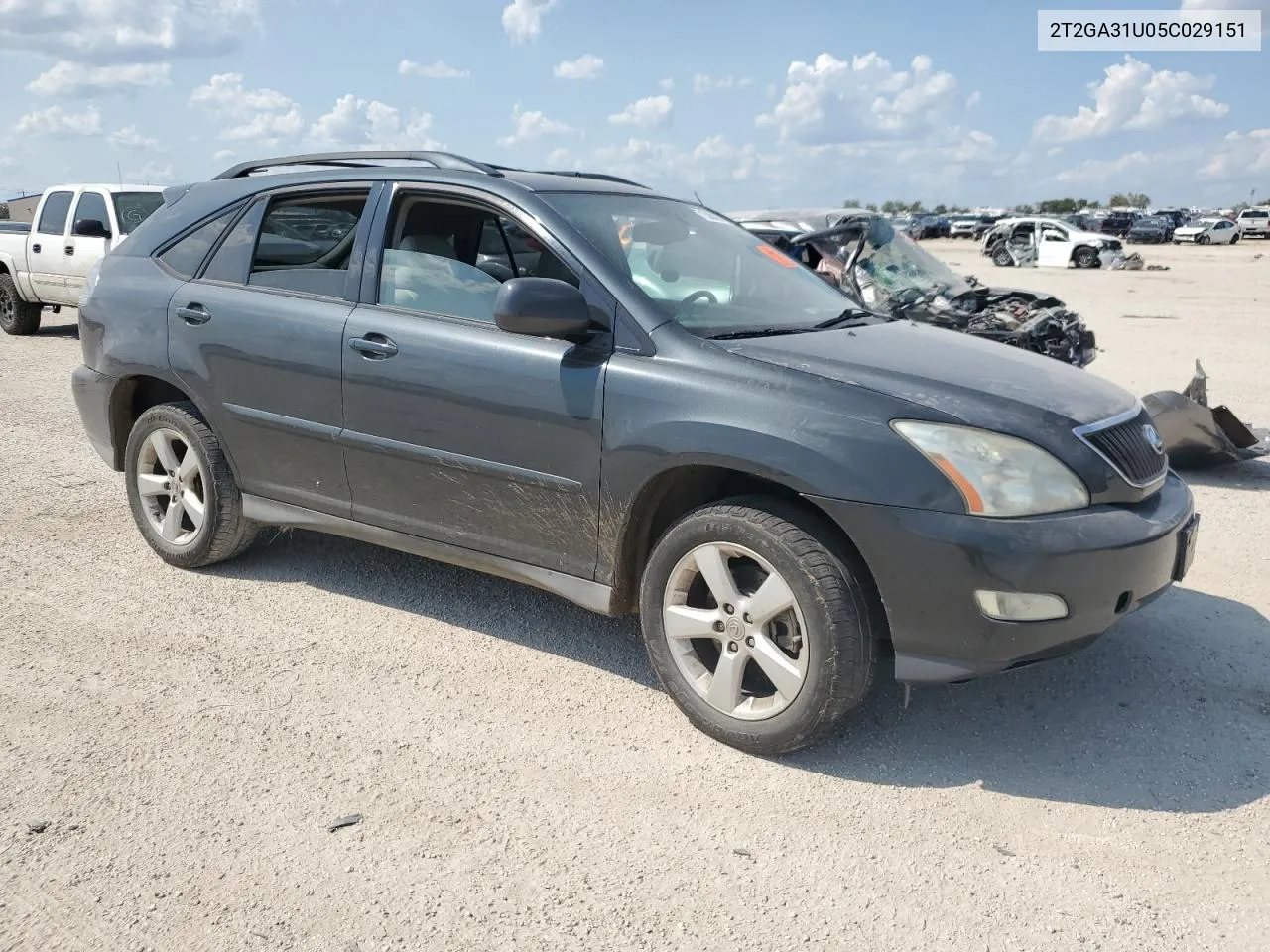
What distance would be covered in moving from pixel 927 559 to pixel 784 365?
0.75 meters

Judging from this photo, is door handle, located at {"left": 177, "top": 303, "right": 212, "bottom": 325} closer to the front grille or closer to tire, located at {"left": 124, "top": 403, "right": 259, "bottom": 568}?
tire, located at {"left": 124, "top": 403, "right": 259, "bottom": 568}

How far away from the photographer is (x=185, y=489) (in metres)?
4.83

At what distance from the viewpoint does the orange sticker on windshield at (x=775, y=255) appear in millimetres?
4570

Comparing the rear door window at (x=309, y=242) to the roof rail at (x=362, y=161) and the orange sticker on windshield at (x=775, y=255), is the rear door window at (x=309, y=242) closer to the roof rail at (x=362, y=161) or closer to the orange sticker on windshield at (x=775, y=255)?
the roof rail at (x=362, y=161)

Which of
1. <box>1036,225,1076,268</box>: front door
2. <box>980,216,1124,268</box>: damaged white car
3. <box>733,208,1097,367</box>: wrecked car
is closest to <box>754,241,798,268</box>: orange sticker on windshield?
<box>733,208,1097,367</box>: wrecked car

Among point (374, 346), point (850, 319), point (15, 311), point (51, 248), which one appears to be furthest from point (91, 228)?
point (850, 319)

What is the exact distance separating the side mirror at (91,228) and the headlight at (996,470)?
38.2ft

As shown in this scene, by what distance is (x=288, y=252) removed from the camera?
176 inches

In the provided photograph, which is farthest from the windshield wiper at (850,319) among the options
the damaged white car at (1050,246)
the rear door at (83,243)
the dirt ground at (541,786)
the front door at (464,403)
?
the damaged white car at (1050,246)

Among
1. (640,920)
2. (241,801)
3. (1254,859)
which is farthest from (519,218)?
(1254,859)

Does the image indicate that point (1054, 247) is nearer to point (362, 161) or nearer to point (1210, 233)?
point (1210, 233)

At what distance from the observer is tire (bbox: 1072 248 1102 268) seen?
31.9 meters

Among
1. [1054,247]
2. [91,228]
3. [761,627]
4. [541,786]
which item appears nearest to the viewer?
[541,786]

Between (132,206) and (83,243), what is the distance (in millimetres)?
739
